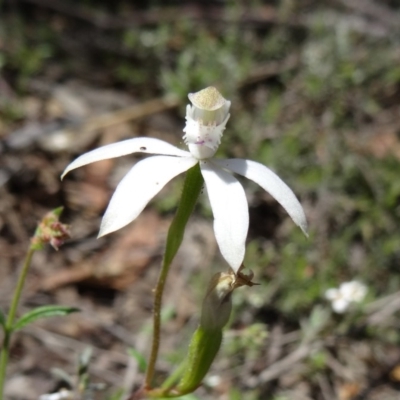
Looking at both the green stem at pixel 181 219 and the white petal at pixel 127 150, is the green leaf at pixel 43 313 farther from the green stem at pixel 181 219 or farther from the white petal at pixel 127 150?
the white petal at pixel 127 150

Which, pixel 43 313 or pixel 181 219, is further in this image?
pixel 43 313

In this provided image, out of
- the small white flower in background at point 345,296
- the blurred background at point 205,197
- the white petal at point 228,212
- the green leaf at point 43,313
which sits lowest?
the white petal at point 228,212

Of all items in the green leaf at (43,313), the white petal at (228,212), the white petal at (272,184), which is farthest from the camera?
the green leaf at (43,313)

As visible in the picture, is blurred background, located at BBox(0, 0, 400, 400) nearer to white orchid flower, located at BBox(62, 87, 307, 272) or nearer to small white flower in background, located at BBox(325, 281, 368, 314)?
small white flower in background, located at BBox(325, 281, 368, 314)

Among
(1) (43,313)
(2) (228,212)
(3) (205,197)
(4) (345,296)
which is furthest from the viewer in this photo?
(3) (205,197)

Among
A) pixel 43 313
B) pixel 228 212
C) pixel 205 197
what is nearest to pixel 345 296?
pixel 205 197

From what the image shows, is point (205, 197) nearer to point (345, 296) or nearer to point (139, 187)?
point (345, 296)

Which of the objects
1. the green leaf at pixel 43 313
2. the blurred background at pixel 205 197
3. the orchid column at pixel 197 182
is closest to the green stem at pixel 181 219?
the orchid column at pixel 197 182
